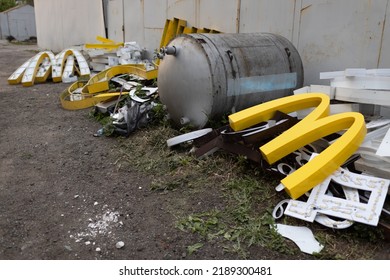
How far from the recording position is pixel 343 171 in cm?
273

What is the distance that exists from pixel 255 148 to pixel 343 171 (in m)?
0.80

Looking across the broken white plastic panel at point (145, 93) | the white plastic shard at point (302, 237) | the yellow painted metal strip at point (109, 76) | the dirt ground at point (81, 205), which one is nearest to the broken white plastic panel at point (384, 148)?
the dirt ground at point (81, 205)

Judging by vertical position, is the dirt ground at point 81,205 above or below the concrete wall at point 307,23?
below

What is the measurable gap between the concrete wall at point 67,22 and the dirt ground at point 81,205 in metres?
8.00

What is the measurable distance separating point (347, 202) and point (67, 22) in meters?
13.9

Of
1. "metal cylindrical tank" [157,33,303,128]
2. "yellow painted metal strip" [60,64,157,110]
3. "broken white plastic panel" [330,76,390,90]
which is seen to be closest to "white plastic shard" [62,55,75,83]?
"yellow painted metal strip" [60,64,157,110]

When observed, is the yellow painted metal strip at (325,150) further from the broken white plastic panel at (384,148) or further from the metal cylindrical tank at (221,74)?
the metal cylindrical tank at (221,74)

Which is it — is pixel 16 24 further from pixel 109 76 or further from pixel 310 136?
pixel 310 136

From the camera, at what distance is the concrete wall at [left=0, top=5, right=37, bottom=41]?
28.4 meters

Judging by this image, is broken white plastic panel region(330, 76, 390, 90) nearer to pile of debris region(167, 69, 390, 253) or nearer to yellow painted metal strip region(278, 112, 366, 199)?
pile of debris region(167, 69, 390, 253)

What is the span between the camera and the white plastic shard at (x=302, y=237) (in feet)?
7.73

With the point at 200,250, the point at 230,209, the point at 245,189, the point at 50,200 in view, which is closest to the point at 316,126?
the point at 245,189

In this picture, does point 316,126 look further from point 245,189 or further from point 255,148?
point 245,189

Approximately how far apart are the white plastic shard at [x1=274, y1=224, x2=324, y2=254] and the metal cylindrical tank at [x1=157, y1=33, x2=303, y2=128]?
1682mm
